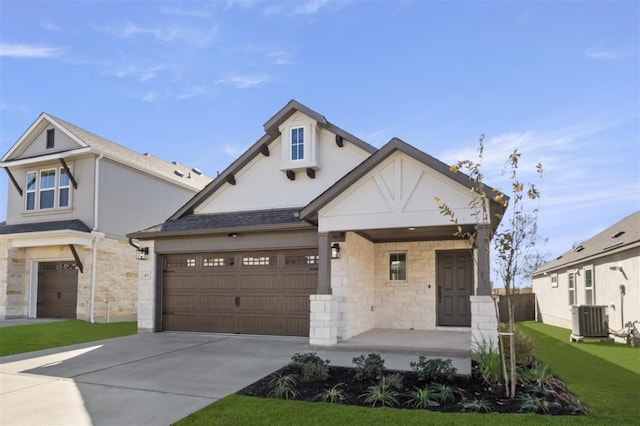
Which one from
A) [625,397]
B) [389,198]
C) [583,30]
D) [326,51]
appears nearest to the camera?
[625,397]

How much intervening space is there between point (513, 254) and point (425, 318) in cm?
659

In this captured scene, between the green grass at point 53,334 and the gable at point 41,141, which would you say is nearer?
the green grass at point 53,334

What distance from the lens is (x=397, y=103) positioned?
1387 cm

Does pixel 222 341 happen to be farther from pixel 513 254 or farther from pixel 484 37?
pixel 484 37

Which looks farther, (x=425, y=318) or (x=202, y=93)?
(x=202, y=93)

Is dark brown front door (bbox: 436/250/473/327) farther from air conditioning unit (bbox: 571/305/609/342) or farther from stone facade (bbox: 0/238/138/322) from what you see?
stone facade (bbox: 0/238/138/322)

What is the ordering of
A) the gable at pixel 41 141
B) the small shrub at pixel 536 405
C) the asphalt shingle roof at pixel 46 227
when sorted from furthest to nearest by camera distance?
the gable at pixel 41 141
the asphalt shingle roof at pixel 46 227
the small shrub at pixel 536 405

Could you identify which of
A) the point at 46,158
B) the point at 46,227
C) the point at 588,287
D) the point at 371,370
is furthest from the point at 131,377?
the point at 588,287

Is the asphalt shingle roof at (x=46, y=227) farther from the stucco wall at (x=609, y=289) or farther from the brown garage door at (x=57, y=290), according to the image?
the stucco wall at (x=609, y=289)

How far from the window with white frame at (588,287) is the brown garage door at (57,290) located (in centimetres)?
1854

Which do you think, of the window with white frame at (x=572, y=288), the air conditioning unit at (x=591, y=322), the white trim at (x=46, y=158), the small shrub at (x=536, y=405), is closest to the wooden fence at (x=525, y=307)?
the window with white frame at (x=572, y=288)

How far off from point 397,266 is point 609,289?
6288mm

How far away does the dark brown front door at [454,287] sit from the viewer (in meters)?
12.5

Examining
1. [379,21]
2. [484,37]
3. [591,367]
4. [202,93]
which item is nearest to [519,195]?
[591,367]
